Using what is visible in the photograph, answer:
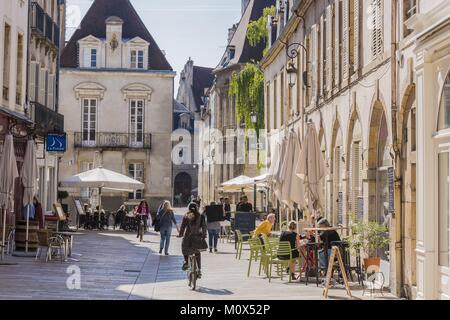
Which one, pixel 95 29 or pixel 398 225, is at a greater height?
pixel 95 29

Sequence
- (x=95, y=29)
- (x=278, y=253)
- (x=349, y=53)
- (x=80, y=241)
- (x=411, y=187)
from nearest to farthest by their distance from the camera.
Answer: (x=411, y=187), (x=278, y=253), (x=349, y=53), (x=80, y=241), (x=95, y=29)

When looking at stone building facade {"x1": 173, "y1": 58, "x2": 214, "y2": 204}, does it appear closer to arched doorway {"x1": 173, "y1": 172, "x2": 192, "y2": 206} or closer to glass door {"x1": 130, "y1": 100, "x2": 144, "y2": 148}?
arched doorway {"x1": 173, "y1": 172, "x2": 192, "y2": 206}

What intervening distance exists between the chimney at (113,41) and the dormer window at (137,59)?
2.39 ft

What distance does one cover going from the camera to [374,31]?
1812 centimetres

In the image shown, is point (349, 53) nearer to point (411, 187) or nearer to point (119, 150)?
point (411, 187)

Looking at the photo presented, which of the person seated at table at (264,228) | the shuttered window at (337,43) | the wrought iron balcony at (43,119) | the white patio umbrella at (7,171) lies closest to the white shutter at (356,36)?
the shuttered window at (337,43)

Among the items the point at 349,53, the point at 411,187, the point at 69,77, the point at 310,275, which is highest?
the point at 69,77

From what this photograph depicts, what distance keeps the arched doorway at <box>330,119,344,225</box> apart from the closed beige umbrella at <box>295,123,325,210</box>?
14.6 feet

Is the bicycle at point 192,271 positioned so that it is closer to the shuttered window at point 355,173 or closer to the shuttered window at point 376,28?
the shuttered window at point 355,173

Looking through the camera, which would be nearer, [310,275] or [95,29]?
[310,275]

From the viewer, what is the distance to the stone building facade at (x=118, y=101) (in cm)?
5178
